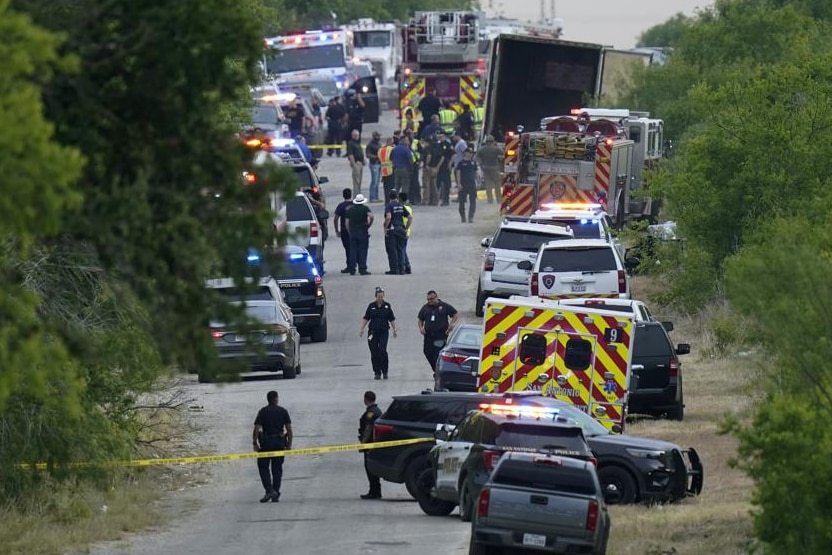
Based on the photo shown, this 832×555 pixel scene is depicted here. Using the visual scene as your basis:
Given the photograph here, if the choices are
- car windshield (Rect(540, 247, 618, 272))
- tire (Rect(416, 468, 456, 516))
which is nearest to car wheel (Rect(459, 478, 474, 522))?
tire (Rect(416, 468, 456, 516))

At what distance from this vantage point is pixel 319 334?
3306cm

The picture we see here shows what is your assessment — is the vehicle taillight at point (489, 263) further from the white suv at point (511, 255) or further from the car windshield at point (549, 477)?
the car windshield at point (549, 477)

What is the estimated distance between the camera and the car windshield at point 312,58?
7169 cm

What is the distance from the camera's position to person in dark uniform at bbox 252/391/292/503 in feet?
70.3

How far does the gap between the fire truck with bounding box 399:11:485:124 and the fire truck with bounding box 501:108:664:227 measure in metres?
15.7

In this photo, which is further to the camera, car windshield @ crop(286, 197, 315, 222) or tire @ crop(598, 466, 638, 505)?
car windshield @ crop(286, 197, 315, 222)

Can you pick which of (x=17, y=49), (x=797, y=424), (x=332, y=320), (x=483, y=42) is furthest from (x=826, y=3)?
(x=17, y=49)

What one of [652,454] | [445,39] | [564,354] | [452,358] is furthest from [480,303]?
[445,39]

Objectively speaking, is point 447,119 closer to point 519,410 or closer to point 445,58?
point 445,58

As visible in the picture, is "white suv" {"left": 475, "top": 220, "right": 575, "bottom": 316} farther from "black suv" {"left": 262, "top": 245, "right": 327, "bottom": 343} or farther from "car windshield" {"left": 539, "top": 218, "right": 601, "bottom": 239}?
"black suv" {"left": 262, "top": 245, "right": 327, "bottom": 343}

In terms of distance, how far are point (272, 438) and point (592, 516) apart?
610cm

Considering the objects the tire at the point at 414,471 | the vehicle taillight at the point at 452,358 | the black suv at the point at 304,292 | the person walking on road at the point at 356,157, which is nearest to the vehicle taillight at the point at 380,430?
the tire at the point at 414,471

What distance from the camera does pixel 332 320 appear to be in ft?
114

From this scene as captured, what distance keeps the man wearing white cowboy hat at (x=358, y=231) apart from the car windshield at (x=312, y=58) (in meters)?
34.1
